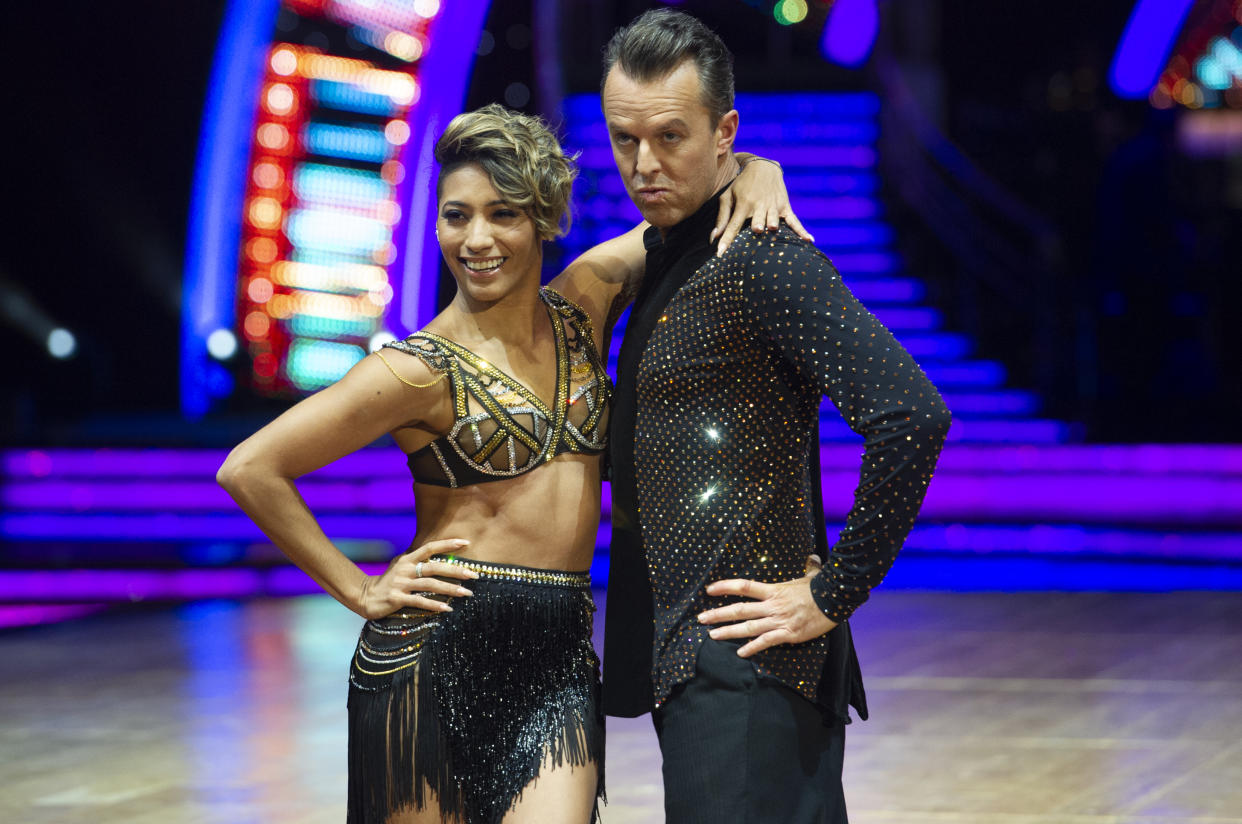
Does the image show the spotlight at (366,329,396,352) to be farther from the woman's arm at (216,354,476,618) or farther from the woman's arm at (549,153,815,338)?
the woman's arm at (216,354,476,618)

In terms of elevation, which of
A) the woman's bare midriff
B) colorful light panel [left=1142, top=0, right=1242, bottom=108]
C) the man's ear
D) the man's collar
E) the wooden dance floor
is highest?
colorful light panel [left=1142, top=0, right=1242, bottom=108]

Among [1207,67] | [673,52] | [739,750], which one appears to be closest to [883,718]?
[739,750]

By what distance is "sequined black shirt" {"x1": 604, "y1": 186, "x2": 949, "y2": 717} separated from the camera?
2105 mm

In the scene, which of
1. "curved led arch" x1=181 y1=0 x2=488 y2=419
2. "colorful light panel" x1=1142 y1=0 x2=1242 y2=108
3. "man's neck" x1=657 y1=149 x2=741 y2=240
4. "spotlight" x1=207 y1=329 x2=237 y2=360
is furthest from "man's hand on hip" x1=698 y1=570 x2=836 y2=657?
"colorful light panel" x1=1142 y1=0 x2=1242 y2=108

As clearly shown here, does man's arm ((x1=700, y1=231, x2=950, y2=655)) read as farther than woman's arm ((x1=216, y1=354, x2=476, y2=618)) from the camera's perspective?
No

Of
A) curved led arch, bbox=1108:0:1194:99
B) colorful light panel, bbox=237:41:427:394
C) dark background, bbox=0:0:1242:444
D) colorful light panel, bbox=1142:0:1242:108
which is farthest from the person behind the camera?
colorful light panel, bbox=1142:0:1242:108

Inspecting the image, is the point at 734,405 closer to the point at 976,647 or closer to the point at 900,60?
the point at 976,647

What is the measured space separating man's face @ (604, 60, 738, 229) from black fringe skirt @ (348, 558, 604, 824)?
2.35ft

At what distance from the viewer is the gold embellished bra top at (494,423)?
8.31 ft

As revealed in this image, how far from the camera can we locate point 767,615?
7.16ft

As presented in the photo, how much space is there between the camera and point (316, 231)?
11.4 m

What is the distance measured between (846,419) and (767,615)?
33cm

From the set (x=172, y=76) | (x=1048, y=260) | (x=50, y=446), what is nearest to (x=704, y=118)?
(x=1048, y=260)

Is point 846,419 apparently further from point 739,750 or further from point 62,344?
point 62,344
